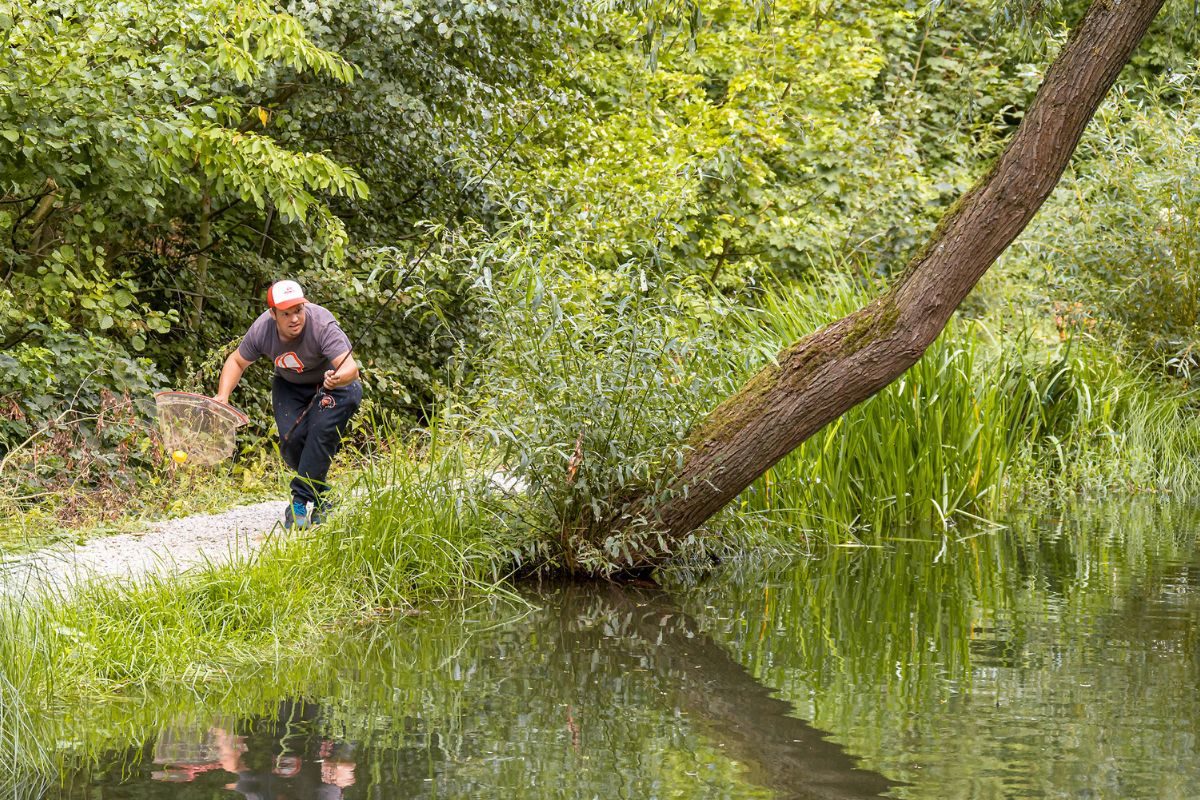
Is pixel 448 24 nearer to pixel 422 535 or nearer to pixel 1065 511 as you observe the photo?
pixel 422 535

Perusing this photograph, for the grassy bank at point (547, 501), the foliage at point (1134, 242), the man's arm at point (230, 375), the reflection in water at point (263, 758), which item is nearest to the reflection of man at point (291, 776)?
the reflection in water at point (263, 758)

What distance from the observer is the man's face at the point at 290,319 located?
7.78 m

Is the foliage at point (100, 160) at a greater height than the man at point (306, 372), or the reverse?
the foliage at point (100, 160)

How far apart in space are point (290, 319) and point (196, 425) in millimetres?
1205

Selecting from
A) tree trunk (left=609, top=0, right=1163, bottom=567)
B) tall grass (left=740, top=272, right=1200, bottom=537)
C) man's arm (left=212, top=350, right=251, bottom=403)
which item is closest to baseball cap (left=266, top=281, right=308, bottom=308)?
man's arm (left=212, top=350, right=251, bottom=403)

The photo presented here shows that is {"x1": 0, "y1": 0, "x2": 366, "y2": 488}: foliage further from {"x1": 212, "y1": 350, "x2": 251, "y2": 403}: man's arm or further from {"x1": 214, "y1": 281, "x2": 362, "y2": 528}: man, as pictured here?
{"x1": 214, "y1": 281, "x2": 362, "y2": 528}: man

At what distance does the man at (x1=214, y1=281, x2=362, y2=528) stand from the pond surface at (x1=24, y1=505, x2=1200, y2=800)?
1544mm

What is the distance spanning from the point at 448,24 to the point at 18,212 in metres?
3.67

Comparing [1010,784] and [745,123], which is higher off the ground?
[745,123]

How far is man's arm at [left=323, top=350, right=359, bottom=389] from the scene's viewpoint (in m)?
7.91

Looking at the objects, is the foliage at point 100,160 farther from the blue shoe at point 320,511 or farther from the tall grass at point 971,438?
Result: the tall grass at point 971,438

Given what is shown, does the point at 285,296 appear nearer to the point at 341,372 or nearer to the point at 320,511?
the point at 341,372

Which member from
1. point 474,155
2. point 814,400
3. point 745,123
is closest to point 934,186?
point 745,123

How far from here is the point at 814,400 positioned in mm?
7148
